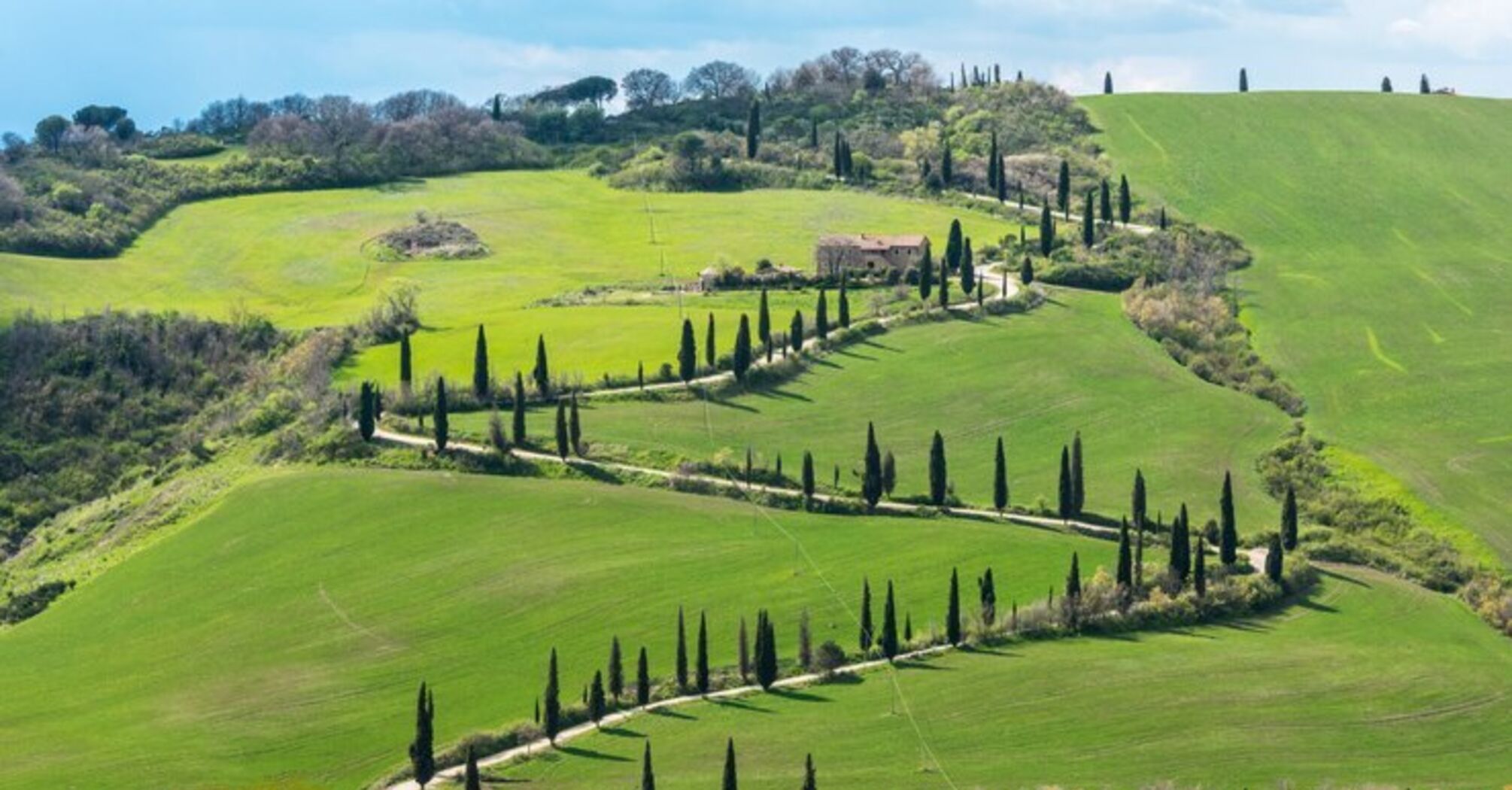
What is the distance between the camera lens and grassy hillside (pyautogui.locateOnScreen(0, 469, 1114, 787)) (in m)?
120

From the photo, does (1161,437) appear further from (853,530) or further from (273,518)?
(273,518)

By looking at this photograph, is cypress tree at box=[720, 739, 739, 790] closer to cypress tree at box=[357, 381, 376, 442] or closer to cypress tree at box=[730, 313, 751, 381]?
cypress tree at box=[357, 381, 376, 442]

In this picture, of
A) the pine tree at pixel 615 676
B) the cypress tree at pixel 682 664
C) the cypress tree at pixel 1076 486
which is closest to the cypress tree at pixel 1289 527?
the cypress tree at pixel 1076 486

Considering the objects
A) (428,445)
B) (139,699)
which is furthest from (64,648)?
(428,445)

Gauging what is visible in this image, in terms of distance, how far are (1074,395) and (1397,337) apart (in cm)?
3159

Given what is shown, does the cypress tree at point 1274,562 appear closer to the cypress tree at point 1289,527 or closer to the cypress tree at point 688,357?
the cypress tree at point 1289,527

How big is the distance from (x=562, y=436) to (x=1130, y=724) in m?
46.8

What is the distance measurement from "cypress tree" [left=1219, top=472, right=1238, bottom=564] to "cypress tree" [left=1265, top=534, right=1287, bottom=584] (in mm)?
1734

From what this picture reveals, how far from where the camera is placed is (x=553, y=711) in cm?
11650

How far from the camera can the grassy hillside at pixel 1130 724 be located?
110m

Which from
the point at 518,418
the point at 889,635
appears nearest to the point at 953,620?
the point at 889,635

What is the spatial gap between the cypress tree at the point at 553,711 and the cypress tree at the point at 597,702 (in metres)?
1.35

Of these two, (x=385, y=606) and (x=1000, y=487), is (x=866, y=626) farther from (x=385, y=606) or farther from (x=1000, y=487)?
(x=385, y=606)

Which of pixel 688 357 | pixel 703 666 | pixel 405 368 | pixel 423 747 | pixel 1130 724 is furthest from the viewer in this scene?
pixel 688 357
